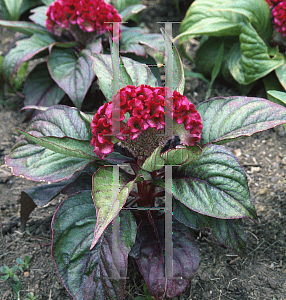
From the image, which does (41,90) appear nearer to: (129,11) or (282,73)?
(129,11)

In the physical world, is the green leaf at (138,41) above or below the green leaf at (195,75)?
above

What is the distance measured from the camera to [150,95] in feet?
3.85

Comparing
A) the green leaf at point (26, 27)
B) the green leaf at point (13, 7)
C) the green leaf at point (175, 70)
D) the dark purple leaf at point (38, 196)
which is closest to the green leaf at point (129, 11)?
the green leaf at point (26, 27)

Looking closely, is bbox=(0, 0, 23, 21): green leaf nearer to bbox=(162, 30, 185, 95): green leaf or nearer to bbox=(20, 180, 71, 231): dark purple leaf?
bbox=(20, 180, 71, 231): dark purple leaf

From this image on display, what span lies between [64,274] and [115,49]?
815 mm

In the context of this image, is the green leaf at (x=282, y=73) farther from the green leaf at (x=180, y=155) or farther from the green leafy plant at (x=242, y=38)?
the green leaf at (x=180, y=155)

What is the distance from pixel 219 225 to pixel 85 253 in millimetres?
515

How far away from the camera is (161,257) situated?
1367 millimetres

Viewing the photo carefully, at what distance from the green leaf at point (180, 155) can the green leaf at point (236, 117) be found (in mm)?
192

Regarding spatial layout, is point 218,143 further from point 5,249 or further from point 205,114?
point 5,249

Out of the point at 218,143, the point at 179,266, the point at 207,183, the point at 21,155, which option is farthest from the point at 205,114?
the point at 21,155

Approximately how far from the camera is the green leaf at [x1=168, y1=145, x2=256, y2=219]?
1208 millimetres

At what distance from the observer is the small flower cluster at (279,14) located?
7.35ft

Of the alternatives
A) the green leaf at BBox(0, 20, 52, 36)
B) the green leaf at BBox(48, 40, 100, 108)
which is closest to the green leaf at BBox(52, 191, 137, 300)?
the green leaf at BBox(48, 40, 100, 108)
